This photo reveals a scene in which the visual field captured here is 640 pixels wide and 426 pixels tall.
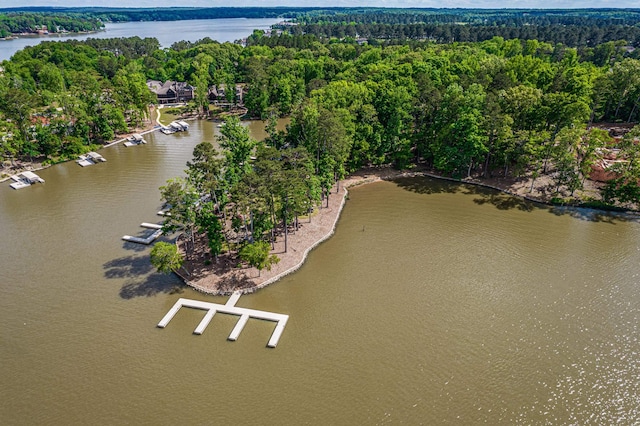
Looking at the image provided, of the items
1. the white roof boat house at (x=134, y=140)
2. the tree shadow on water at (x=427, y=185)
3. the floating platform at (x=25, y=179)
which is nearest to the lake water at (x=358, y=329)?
the tree shadow on water at (x=427, y=185)

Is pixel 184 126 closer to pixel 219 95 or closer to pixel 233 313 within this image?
pixel 219 95

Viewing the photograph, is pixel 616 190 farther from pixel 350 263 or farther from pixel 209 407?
pixel 209 407

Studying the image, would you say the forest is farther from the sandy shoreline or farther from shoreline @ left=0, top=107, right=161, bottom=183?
the sandy shoreline

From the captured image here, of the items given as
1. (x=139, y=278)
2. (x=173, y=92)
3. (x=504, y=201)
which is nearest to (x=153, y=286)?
(x=139, y=278)

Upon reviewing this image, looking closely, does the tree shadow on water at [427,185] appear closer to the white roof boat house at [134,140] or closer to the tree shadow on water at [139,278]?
the tree shadow on water at [139,278]

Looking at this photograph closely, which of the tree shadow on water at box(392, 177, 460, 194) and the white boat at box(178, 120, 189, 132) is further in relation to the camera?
the white boat at box(178, 120, 189, 132)

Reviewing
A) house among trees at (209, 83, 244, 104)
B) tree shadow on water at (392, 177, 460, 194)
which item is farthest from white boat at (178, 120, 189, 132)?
tree shadow on water at (392, 177, 460, 194)
